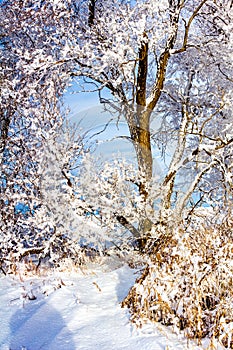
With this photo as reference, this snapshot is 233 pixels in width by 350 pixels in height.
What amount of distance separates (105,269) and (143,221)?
164 centimetres

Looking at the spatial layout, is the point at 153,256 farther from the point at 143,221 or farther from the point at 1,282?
the point at 143,221

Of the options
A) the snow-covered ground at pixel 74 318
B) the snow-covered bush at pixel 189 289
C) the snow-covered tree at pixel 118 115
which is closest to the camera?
the snow-covered ground at pixel 74 318

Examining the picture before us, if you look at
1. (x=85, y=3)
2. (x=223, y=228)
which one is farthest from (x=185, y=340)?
(x=85, y=3)

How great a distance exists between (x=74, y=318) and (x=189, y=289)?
1.11m

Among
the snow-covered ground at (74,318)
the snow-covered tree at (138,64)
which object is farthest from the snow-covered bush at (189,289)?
the snow-covered tree at (138,64)

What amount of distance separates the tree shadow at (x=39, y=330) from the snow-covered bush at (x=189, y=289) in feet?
2.09

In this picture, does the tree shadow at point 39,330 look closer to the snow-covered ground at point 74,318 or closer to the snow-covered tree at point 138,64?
the snow-covered ground at point 74,318

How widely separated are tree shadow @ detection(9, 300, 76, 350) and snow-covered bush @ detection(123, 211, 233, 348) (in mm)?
637

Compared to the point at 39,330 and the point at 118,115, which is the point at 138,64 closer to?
the point at 118,115

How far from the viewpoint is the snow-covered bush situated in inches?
137

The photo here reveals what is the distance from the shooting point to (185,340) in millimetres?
3365

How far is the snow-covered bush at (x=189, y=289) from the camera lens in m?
3.47

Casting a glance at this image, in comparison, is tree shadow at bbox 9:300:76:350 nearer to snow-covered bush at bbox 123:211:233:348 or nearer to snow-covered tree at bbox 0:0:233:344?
snow-covered bush at bbox 123:211:233:348

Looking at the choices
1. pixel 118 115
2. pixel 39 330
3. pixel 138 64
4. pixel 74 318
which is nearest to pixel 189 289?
pixel 74 318
